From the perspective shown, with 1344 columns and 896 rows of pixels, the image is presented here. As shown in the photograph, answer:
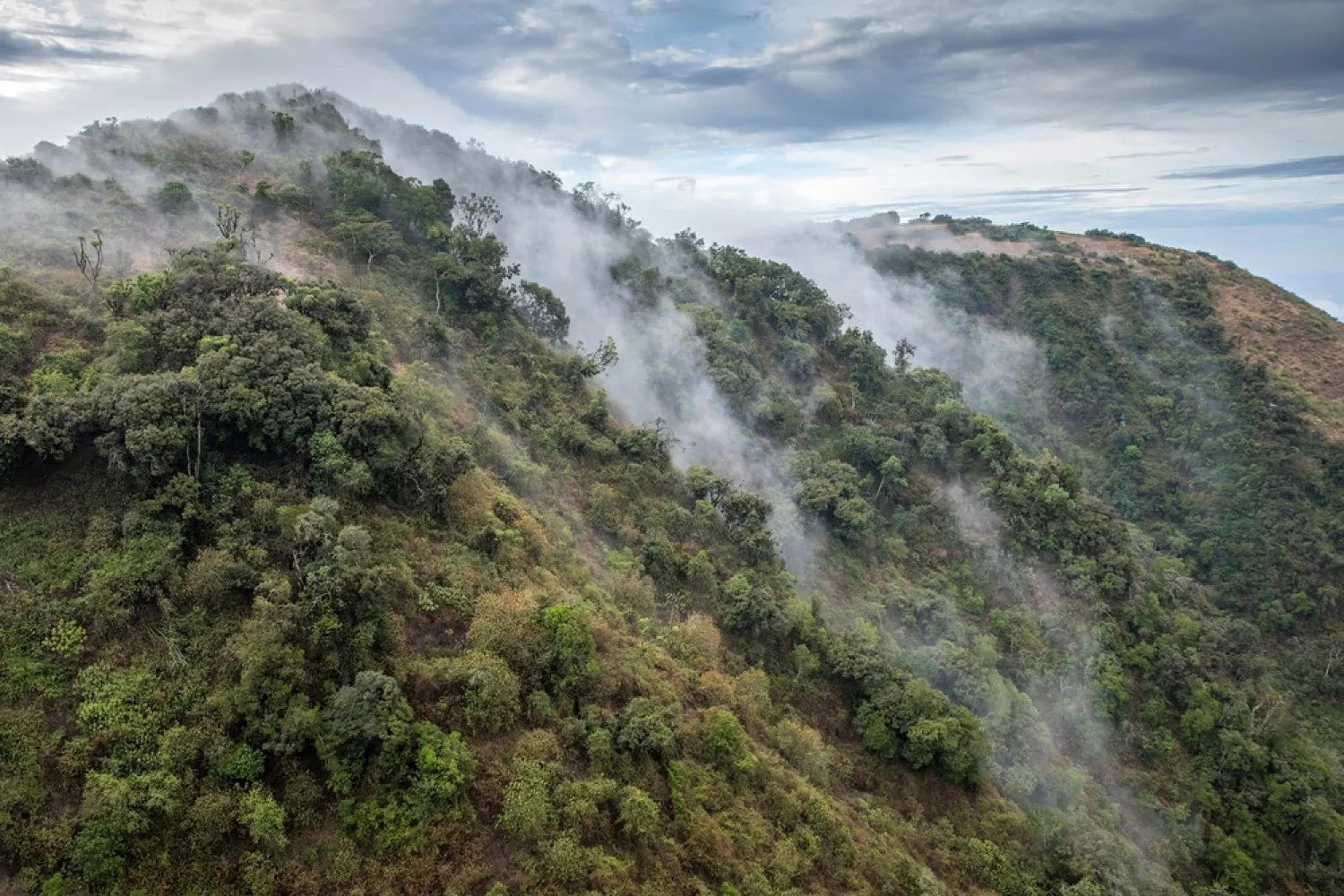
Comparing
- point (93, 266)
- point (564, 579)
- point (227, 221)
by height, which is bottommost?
point (564, 579)

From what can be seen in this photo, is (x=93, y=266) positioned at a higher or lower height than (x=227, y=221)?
lower

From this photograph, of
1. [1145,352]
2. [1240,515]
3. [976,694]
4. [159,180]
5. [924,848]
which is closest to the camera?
[924,848]

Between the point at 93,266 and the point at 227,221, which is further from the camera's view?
the point at 227,221

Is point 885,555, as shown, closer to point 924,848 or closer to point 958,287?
point 924,848

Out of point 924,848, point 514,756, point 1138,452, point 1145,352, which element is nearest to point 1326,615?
point 1138,452

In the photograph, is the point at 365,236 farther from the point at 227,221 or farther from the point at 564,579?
the point at 564,579

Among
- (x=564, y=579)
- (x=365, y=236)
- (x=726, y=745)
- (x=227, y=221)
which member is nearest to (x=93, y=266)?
(x=227, y=221)

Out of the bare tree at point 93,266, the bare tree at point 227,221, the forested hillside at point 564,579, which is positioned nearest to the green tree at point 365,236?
the forested hillside at point 564,579

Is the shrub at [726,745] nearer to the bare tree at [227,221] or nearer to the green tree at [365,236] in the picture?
the bare tree at [227,221]
